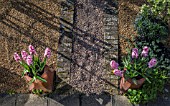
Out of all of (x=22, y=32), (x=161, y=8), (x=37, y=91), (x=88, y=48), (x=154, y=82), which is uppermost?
(x=161, y=8)

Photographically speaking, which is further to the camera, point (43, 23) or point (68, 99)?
point (43, 23)

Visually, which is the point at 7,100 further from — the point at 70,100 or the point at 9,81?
the point at 70,100

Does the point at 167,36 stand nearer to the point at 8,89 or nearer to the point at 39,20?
the point at 39,20

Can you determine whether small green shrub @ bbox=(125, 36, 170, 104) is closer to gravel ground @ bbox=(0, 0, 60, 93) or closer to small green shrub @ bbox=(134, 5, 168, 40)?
small green shrub @ bbox=(134, 5, 168, 40)

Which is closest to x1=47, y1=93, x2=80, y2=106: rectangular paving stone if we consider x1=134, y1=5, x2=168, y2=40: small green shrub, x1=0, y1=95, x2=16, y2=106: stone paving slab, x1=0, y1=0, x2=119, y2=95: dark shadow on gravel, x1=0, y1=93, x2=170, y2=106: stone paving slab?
x1=0, y1=93, x2=170, y2=106: stone paving slab

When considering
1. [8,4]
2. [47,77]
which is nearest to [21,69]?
[47,77]

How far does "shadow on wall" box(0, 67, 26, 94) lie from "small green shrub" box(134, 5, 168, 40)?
2.86 m

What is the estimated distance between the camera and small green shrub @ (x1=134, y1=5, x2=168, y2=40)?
21.7 feet

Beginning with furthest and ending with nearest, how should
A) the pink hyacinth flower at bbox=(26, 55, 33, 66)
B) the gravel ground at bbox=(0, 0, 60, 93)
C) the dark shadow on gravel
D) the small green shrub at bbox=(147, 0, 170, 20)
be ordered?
1. the dark shadow on gravel
2. the gravel ground at bbox=(0, 0, 60, 93)
3. the small green shrub at bbox=(147, 0, 170, 20)
4. the pink hyacinth flower at bbox=(26, 55, 33, 66)

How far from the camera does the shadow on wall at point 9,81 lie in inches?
247

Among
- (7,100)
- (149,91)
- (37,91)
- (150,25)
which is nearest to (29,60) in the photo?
(37,91)

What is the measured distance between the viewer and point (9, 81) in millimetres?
6383

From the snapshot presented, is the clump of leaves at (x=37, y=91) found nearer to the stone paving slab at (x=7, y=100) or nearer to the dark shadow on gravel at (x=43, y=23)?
the stone paving slab at (x=7, y=100)

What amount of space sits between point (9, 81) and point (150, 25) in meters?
3.30
